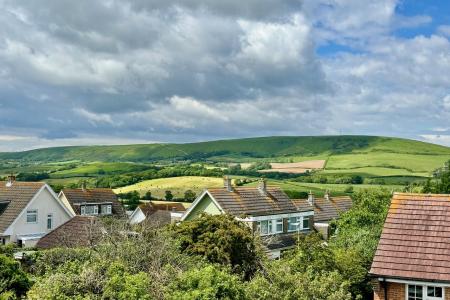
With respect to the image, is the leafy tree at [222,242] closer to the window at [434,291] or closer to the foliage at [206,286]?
the window at [434,291]

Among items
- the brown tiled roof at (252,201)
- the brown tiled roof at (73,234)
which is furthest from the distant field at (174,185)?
the brown tiled roof at (73,234)

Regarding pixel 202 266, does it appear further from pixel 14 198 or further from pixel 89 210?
pixel 89 210

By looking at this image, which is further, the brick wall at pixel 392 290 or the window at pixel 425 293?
the brick wall at pixel 392 290

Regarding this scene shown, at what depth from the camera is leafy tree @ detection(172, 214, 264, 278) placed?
1181 inches

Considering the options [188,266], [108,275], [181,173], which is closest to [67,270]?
[108,275]

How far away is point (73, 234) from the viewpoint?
140ft

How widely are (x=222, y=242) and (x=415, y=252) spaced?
11.2 m

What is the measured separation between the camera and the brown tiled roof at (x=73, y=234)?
3911 cm

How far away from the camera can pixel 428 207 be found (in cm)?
2377

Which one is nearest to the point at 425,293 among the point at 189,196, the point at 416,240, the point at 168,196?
the point at 416,240

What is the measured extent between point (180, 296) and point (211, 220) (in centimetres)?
1500

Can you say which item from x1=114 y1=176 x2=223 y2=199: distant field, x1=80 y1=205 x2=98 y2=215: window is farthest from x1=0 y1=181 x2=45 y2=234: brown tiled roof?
x1=114 y1=176 x2=223 y2=199: distant field

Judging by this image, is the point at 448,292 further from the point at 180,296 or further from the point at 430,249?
the point at 180,296

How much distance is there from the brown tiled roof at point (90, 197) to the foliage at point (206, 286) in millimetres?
54174
